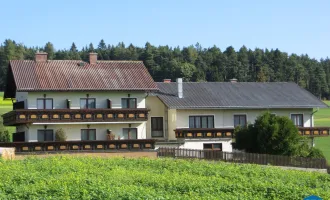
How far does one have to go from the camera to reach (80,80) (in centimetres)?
5150

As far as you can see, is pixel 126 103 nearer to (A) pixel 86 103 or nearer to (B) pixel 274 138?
(A) pixel 86 103

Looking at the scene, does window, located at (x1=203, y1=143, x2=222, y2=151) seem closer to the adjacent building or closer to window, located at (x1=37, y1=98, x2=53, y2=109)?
the adjacent building

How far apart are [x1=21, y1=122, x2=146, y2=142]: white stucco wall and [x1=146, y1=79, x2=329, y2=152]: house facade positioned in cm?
198

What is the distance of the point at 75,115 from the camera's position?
162 feet

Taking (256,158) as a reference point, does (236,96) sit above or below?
above

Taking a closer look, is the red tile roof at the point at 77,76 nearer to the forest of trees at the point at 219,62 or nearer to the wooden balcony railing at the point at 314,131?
the wooden balcony railing at the point at 314,131

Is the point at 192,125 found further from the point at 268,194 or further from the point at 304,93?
the point at 268,194

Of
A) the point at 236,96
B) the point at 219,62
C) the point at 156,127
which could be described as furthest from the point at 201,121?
the point at 219,62

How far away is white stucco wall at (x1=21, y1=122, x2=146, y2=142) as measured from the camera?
162 feet

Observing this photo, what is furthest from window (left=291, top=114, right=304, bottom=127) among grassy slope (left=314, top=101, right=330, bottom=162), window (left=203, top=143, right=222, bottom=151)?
window (left=203, top=143, right=222, bottom=151)

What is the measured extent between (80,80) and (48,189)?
2826 cm

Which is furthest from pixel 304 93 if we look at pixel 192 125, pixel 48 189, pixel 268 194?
pixel 48 189

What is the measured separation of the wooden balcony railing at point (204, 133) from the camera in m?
53.5

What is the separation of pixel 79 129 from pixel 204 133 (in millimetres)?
9976
